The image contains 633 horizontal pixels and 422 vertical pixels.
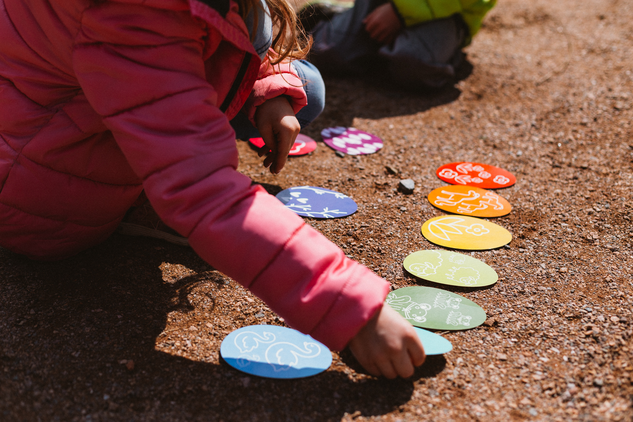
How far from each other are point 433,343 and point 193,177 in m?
0.56

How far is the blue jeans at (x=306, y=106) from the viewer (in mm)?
1498

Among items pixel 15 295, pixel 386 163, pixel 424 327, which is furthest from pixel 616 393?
pixel 15 295

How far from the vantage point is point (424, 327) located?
3.56ft

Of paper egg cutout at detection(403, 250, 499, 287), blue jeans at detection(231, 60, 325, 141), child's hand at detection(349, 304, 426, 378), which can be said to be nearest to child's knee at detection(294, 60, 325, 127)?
blue jeans at detection(231, 60, 325, 141)

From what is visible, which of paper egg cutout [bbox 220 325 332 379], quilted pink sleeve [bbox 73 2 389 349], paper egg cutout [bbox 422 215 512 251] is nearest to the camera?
quilted pink sleeve [bbox 73 2 389 349]

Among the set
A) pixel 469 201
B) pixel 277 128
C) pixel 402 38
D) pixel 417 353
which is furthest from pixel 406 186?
pixel 402 38

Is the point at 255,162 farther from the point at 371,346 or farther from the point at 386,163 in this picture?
the point at 371,346

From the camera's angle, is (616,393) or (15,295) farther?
(15,295)

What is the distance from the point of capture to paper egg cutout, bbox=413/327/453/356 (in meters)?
0.98

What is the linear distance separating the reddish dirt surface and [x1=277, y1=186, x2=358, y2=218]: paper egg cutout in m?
0.04

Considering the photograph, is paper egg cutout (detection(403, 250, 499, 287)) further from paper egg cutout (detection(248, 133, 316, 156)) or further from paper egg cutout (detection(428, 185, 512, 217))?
paper egg cutout (detection(248, 133, 316, 156))

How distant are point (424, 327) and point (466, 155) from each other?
95 centimetres

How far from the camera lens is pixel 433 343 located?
3.30 ft

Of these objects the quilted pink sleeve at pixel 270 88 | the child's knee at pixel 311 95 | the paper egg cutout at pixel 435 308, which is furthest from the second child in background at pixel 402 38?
the paper egg cutout at pixel 435 308
